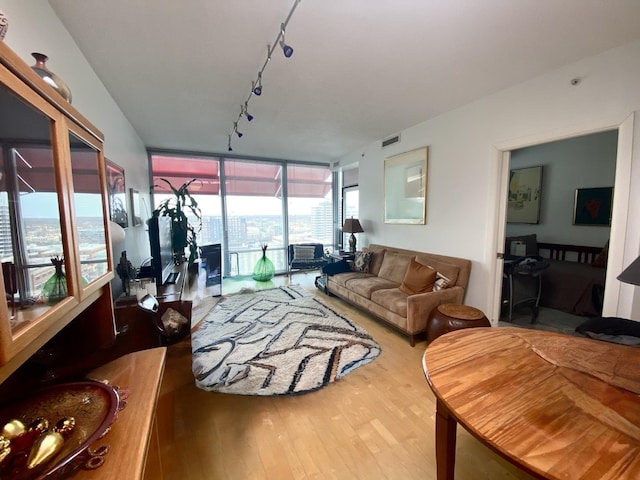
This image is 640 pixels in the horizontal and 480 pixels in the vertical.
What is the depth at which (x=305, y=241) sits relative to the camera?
19.5 feet

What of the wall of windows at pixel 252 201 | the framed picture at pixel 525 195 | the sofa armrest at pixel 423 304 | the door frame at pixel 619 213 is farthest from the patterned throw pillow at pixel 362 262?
the framed picture at pixel 525 195

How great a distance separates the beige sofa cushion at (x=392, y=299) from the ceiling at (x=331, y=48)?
2212 mm

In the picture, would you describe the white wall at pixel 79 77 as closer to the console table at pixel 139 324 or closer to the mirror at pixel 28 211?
the console table at pixel 139 324

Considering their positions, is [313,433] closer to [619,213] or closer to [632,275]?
[632,275]

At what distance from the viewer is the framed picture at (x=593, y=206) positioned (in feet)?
12.0

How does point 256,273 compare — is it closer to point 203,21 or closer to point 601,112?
point 203,21

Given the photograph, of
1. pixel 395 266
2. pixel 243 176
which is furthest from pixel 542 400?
pixel 243 176

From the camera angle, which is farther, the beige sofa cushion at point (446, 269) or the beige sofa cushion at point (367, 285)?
the beige sofa cushion at point (367, 285)

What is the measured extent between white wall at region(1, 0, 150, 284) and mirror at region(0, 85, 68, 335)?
892 millimetres

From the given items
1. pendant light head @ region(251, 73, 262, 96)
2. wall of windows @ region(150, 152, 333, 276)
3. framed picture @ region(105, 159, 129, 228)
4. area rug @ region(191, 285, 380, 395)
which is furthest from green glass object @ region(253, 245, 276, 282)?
pendant light head @ region(251, 73, 262, 96)

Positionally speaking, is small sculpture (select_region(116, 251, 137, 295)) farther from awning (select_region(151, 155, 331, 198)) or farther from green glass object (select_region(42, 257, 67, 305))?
awning (select_region(151, 155, 331, 198))

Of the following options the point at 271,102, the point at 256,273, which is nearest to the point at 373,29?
the point at 271,102

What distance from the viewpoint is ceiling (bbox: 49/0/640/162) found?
1.54m

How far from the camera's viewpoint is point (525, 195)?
4.62 m
